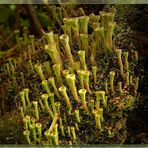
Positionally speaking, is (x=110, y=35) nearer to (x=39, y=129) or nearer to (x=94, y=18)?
(x=94, y=18)

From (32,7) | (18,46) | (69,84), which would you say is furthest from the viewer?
(32,7)

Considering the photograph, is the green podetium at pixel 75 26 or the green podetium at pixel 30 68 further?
the green podetium at pixel 30 68

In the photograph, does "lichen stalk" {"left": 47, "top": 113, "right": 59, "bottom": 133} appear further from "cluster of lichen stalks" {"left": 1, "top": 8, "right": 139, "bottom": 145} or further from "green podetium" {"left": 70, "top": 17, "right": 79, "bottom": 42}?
"green podetium" {"left": 70, "top": 17, "right": 79, "bottom": 42}

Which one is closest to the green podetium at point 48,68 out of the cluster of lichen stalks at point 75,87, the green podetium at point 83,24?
the cluster of lichen stalks at point 75,87

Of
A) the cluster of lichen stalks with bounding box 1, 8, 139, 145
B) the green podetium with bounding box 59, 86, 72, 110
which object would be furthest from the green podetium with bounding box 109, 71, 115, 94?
the green podetium with bounding box 59, 86, 72, 110

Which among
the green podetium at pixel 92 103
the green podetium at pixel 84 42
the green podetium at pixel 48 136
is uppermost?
the green podetium at pixel 84 42

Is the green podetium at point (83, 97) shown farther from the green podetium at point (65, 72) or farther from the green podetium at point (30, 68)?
the green podetium at point (30, 68)

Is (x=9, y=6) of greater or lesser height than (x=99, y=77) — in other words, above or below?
above

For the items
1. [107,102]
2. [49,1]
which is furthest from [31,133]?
[49,1]

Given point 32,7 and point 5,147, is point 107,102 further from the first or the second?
point 32,7
